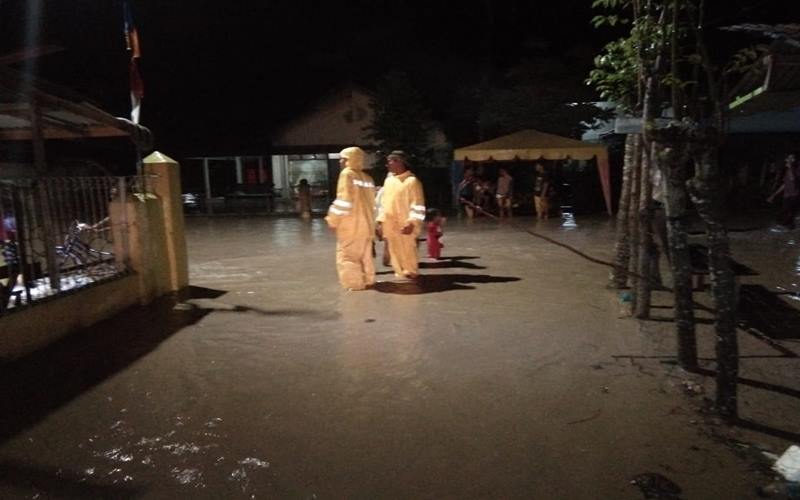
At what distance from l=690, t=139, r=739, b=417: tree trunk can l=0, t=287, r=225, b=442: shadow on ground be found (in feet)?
15.1

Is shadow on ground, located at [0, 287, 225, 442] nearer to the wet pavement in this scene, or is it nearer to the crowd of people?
→ the wet pavement

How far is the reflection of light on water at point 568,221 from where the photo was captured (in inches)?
624

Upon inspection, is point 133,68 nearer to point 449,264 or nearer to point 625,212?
point 449,264

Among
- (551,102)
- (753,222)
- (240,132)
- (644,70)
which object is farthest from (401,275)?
(240,132)

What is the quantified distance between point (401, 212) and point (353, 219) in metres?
0.79

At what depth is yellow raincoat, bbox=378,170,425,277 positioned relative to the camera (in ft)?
27.6

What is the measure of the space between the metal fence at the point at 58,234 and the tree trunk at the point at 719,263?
5581 millimetres

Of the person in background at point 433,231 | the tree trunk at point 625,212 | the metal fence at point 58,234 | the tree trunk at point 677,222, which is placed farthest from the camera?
the person in background at point 433,231

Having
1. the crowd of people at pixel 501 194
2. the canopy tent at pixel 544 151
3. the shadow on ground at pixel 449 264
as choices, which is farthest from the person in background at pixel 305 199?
the shadow on ground at pixel 449 264

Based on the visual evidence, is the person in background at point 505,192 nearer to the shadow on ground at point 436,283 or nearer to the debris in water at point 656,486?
the shadow on ground at point 436,283

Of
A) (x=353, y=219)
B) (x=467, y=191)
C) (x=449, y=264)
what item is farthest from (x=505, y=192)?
(x=353, y=219)

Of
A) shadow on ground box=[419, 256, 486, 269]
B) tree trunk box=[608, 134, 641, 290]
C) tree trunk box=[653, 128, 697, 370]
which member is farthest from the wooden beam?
tree trunk box=[653, 128, 697, 370]

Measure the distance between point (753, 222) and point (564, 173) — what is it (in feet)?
27.6

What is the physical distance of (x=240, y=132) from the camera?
94.8 ft
